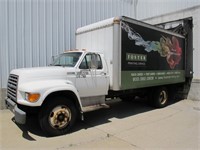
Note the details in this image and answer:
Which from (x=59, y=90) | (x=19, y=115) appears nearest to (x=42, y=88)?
(x=59, y=90)

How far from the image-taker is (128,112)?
7824 millimetres

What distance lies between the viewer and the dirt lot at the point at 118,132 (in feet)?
15.7

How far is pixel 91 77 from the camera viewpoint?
6.16 meters

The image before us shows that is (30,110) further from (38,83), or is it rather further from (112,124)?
(112,124)

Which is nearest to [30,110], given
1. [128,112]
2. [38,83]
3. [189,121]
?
[38,83]

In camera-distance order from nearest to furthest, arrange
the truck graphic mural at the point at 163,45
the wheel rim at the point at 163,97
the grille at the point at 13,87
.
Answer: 1. the grille at the point at 13,87
2. the truck graphic mural at the point at 163,45
3. the wheel rim at the point at 163,97

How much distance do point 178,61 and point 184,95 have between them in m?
2.08

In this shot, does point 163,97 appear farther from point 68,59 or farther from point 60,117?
point 60,117

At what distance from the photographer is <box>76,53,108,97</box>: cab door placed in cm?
596

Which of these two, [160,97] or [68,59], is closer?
[68,59]

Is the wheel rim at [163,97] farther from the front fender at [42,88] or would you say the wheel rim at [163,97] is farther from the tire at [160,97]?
the front fender at [42,88]

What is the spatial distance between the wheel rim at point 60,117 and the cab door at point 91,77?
28.8 inches

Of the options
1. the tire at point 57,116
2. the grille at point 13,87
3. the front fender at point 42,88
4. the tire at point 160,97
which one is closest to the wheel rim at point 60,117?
the tire at point 57,116

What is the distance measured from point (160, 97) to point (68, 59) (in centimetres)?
439
